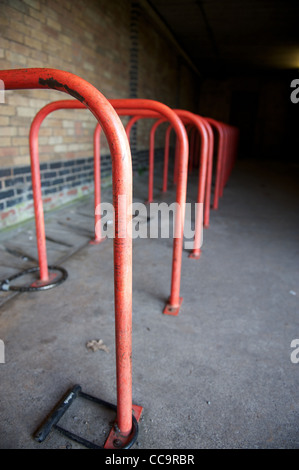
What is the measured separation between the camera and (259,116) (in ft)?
45.4

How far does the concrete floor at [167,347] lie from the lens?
1.15 metres

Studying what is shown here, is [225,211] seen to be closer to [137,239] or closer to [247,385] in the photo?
[137,239]

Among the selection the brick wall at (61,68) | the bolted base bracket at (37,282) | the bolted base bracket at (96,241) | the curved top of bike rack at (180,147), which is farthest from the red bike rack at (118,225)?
the brick wall at (61,68)

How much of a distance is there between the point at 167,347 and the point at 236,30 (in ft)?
28.2

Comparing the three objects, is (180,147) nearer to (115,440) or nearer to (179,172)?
(179,172)

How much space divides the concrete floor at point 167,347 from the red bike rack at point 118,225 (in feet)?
→ 0.16

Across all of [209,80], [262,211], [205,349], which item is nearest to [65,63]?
[262,211]

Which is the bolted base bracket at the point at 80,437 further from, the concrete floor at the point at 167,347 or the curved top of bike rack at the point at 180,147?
the curved top of bike rack at the point at 180,147

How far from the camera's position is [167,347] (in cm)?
155

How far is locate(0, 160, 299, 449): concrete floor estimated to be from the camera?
115 cm

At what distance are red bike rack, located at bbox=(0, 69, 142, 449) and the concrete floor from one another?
5cm

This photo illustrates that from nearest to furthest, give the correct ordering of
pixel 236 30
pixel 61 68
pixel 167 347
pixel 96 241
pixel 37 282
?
pixel 167 347 → pixel 37 282 → pixel 96 241 → pixel 61 68 → pixel 236 30

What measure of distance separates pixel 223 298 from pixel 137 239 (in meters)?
1.18

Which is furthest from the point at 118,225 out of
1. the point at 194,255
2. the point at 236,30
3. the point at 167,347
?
the point at 236,30
